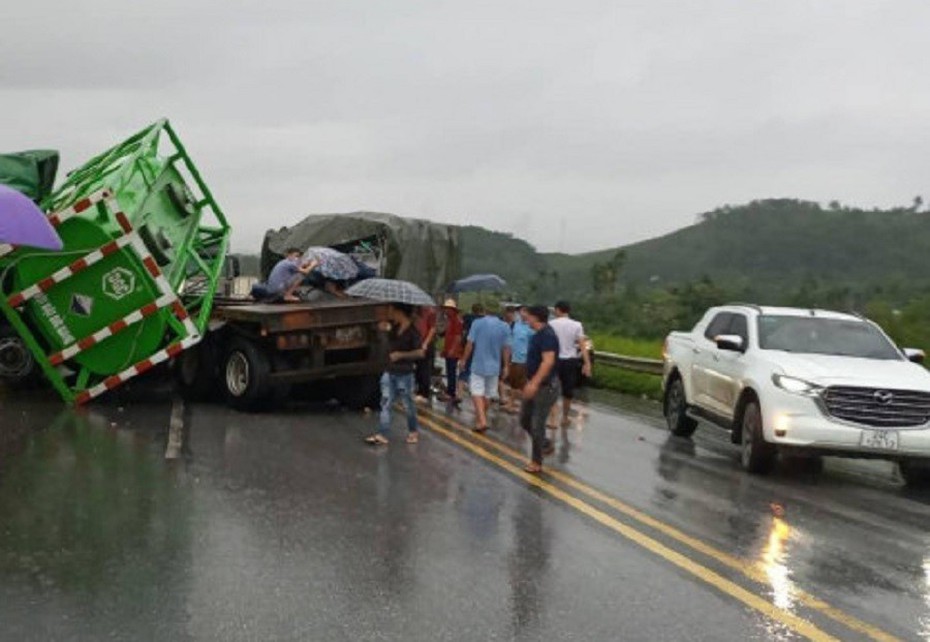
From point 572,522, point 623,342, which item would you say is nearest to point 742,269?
point 623,342

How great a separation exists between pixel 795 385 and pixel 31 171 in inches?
403

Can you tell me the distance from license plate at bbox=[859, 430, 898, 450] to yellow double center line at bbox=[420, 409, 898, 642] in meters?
2.85

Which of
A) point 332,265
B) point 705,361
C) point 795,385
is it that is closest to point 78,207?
point 332,265

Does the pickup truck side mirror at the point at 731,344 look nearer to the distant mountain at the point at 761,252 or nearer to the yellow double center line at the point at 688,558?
the yellow double center line at the point at 688,558

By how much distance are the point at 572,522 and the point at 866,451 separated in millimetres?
4059

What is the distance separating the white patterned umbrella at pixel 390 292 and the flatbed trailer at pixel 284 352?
21.8 inches

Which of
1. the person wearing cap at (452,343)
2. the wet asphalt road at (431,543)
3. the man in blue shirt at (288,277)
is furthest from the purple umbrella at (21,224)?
the person wearing cap at (452,343)

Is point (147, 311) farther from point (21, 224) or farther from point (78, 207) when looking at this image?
point (21, 224)

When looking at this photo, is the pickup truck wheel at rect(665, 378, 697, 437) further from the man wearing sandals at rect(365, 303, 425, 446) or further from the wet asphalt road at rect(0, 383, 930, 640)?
the man wearing sandals at rect(365, 303, 425, 446)

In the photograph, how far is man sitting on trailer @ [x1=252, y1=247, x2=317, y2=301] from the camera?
15.6 metres

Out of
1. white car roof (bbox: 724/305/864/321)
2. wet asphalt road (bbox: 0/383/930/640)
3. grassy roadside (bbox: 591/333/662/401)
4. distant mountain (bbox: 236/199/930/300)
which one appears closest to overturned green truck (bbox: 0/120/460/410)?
wet asphalt road (bbox: 0/383/930/640)

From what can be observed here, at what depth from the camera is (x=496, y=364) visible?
45.1ft

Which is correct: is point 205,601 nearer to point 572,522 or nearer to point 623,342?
point 572,522

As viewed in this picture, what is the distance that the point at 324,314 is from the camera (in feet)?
47.6
